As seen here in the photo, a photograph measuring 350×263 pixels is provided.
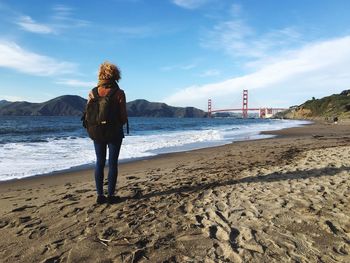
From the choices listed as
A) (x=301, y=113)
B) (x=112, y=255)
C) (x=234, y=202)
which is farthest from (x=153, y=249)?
(x=301, y=113)

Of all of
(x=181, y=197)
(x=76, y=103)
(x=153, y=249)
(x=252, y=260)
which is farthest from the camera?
(x=76, y=103)

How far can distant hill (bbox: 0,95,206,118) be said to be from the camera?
5054 inches

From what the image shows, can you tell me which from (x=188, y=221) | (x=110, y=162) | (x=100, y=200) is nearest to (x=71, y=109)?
(x=110, y=162)

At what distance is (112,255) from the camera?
3.03 m

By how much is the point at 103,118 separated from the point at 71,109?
135m

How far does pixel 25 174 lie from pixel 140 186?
3.70 meters

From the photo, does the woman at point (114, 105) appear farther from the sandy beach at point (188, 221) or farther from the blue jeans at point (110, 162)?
the sandy beach at point (188, 221)

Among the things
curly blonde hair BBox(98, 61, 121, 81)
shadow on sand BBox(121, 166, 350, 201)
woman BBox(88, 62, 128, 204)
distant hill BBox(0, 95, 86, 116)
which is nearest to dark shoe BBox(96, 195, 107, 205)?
woman BBox(88, 62, 128, 204)

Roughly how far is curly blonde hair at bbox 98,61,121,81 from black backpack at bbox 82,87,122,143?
0.17 metres

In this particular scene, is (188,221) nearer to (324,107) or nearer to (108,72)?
(108,72)

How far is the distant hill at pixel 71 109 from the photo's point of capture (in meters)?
128

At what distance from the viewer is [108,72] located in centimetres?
457

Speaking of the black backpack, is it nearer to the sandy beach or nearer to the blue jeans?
the blue jeans

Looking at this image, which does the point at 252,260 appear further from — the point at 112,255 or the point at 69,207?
the point at 69,207
